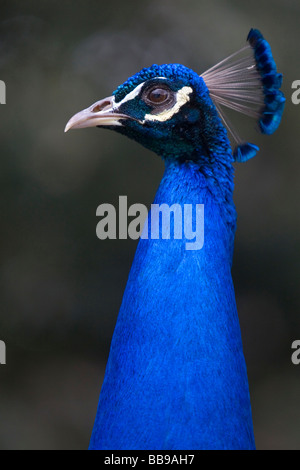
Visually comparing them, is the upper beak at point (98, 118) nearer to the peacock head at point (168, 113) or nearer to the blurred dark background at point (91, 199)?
the peacock head at point (168, 113)

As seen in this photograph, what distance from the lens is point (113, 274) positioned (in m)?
3.52

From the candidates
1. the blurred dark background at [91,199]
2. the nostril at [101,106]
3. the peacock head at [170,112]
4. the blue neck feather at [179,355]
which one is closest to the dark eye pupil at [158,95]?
the peacock head at [170,112]

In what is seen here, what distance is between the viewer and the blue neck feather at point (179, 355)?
1.38m

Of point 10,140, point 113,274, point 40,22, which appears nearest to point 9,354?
point 113,274

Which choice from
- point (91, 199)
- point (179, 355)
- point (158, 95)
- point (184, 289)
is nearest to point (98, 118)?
point (158, 95)

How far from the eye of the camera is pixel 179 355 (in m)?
1.41

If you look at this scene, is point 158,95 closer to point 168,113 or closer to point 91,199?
point 168,113

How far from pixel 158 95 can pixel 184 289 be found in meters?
0.50

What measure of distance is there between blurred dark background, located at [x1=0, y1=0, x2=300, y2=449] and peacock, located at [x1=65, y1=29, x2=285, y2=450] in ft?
5.35

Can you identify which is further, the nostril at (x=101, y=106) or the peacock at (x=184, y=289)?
the nostril at (x=101, y=106)

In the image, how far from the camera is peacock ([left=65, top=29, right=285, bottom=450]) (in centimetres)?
139

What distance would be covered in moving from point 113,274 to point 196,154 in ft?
6.49

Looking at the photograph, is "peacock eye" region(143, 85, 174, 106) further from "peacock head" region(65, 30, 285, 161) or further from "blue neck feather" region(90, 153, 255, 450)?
"blue neck feather" region(90, 153, 255, 450)
